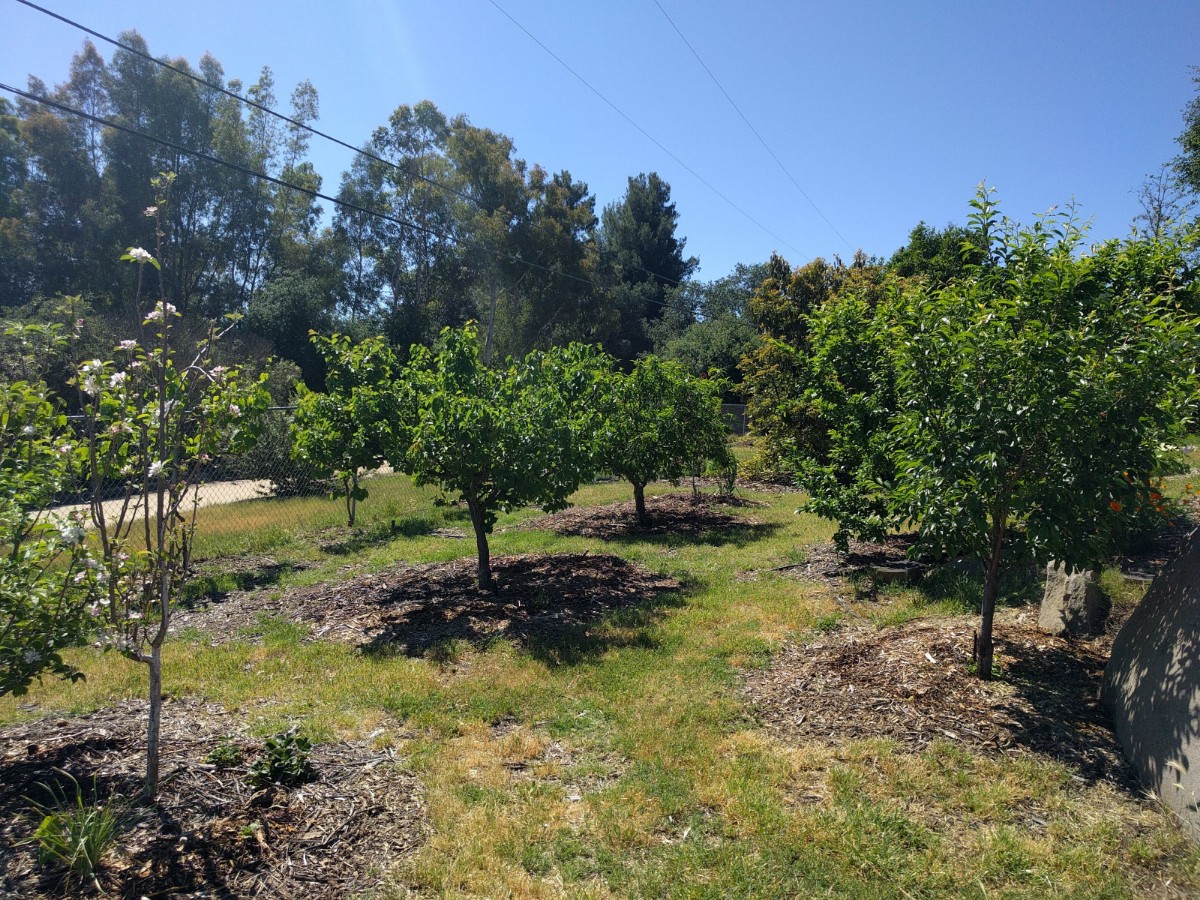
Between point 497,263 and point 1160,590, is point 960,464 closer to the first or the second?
point 1160,590

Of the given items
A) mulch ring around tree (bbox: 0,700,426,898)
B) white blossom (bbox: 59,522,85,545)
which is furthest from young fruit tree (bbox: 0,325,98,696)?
mulch ring around tree (bbox: 0,700,426,898)

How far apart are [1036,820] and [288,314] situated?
106 feet

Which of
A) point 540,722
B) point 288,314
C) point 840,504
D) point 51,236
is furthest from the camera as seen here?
point 288,314

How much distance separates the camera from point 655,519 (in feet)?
40.8

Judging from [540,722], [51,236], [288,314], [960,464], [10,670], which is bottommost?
[540,722]

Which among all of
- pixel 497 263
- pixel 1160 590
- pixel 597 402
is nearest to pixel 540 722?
pixel 1160 590

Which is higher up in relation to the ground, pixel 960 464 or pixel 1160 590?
pixel 960 464

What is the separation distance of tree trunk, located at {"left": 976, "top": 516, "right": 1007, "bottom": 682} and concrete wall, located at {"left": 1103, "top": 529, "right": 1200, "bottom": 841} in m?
0.66

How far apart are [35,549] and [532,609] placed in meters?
4.37

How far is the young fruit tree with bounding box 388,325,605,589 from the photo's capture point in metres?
6.50

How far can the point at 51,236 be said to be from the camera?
28.7 meters

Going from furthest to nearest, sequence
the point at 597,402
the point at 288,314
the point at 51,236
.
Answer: the point at 288,314 → the point at 51,236 → the point at 597,402

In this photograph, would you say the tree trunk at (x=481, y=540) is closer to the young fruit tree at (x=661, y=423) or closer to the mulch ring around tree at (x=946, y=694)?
the mulch ring around tree at (x=946, y=694)

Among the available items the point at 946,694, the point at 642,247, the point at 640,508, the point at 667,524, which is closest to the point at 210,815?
the point at 946,694
